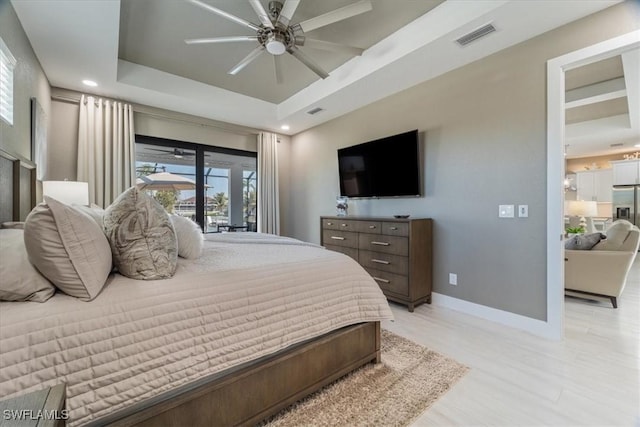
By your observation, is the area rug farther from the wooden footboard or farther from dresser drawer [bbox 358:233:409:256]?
dresser drawer [bbox 358:233:409:256]

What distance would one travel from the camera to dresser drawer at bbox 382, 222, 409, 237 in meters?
2.87

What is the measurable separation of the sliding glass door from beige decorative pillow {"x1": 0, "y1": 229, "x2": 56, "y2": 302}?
2961 millimetres

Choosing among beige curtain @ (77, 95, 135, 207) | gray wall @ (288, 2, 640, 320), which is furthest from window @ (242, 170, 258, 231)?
gray wall @ (288, 2, 640, 320)

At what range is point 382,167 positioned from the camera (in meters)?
3.49

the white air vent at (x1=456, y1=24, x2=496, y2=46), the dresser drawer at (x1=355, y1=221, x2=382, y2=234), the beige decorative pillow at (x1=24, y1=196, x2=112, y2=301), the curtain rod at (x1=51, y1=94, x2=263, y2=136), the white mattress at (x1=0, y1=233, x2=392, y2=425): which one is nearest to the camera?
the white mattress at (x1=0, y1=233, x2=392, y2=425)

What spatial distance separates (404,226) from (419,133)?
1.20m

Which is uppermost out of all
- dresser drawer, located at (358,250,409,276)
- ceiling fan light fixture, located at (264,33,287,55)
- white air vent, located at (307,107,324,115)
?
white air vent, located at (307,107,324,115)

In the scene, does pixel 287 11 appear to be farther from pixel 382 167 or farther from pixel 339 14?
pixel 382 167

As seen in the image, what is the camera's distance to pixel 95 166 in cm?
339

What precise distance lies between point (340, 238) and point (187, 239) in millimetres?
2276

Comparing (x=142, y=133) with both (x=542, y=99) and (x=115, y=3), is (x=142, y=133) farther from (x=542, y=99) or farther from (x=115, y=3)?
(x=542, y=99)

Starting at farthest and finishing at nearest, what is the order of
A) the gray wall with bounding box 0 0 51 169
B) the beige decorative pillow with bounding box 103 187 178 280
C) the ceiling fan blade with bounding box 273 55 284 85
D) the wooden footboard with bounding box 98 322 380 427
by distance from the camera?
the ceiling fan blade with bounding box 273 55 284 85 → the gray wall with bounding box 0 0 51 169 → the beige decorative pillow with bounding box 103 187 178 280 → the wooden footboard with bounding box 98 322 380 427

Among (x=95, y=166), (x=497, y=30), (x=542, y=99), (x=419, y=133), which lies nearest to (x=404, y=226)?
(x=419, y=133)

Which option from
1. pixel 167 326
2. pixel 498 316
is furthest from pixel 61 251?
pixel 498 316
